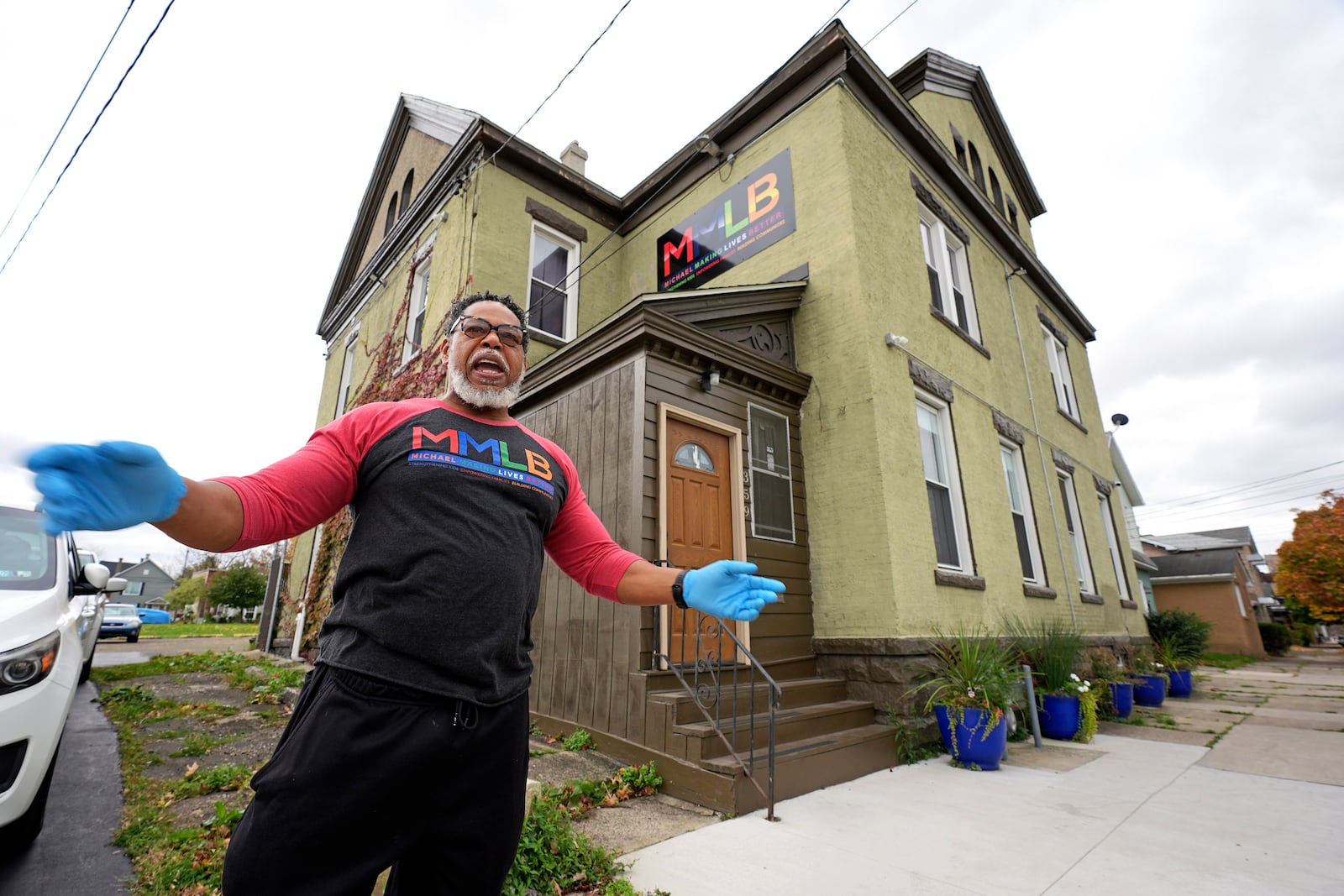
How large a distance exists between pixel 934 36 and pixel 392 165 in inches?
420

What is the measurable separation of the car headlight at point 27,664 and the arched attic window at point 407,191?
976 cm

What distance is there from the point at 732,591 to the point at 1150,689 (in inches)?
391

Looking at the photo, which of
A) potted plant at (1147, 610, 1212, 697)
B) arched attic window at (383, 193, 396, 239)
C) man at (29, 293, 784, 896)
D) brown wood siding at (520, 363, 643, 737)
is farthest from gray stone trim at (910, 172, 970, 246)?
arched attic window at (383, 193, 396, 239)

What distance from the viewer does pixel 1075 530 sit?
974 cm

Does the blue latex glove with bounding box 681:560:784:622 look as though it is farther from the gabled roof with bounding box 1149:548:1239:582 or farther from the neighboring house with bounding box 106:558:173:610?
the neighboring house with bounding box 106:558:173:610

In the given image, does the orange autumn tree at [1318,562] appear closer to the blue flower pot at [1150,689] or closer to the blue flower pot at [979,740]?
the blue flower pot at [1150,689]

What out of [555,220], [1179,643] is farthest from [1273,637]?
[555,220]

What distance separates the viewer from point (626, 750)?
14.1 ft

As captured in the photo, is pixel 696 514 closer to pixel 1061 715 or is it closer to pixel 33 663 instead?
pixel 33 663

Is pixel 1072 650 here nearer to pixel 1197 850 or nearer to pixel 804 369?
pixel 1197 850

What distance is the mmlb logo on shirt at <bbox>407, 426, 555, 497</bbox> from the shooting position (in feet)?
4.73

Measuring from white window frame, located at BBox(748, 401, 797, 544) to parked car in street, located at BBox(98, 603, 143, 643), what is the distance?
18.3 metres

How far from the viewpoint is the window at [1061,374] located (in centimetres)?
1127

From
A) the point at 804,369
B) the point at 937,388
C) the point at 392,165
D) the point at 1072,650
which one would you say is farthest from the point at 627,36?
the point at 392,165
